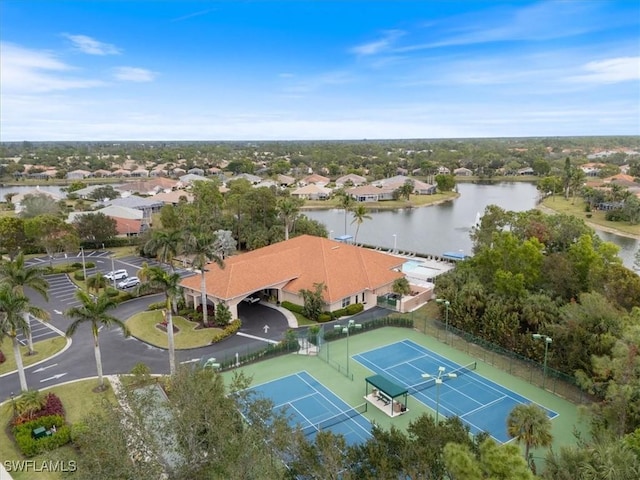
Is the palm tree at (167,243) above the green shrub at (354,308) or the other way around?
above

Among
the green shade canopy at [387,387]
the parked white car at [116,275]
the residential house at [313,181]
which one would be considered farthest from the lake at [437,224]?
the green shade canopy at [387,387]

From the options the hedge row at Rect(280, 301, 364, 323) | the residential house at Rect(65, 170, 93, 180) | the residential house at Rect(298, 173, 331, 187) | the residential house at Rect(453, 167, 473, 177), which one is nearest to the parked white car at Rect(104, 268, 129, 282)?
the hedge row at Rect(280, 301, 364, 323)

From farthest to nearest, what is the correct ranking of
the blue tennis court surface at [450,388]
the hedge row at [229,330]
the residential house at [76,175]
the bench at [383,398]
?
the residential house at [76,175], the hedge row at [229,330], the bench at [383,398], the blue tennis court surface at [450,388]

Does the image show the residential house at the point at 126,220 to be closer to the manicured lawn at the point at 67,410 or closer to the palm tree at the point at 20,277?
the palm tree at the point at 20,277

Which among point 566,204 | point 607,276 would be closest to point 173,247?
point 607,276

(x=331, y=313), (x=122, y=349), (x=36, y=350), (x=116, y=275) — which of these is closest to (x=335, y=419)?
(x=331, y=313)

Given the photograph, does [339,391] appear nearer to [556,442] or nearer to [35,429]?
[556,442]

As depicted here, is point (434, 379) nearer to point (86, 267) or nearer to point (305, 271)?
point (305, 271)
